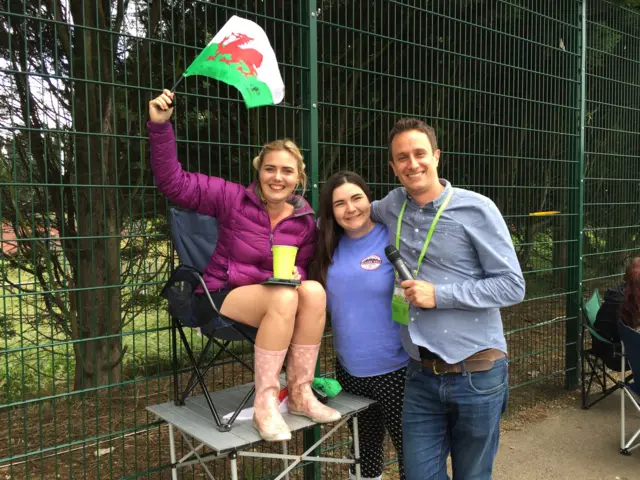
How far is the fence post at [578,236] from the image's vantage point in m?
5.02

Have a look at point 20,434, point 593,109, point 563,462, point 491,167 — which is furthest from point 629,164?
point 20,434

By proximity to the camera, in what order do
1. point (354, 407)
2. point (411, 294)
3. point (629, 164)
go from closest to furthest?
point (411, 294) < point (354, 407) < point (629, 164)

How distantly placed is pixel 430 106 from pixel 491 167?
0.75 meters

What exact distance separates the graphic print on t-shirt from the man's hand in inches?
13.9

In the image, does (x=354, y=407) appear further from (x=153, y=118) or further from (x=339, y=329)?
(x=153, y=118)

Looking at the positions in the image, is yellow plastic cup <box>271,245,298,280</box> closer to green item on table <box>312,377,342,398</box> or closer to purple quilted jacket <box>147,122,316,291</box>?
purple quilted jacket <box>147,122,316,291</box>

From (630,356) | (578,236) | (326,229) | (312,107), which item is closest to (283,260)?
(326,229)

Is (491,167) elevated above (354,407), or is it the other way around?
(491,167)

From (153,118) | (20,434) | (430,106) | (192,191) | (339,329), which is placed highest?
(430,106)

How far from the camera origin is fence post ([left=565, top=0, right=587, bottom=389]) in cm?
502

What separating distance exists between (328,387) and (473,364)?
2.31 feet

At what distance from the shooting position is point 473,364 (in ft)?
7.42

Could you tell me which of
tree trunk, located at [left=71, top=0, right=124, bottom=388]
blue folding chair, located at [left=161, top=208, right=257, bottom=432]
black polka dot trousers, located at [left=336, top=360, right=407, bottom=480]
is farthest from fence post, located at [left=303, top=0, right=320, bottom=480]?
tree trunk, located at [left=71, top=0, right=124, bottom=388]

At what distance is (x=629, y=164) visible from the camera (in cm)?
575
